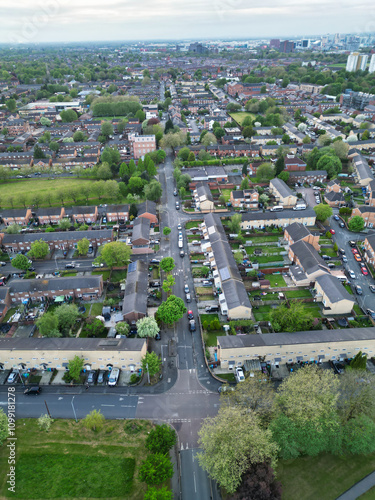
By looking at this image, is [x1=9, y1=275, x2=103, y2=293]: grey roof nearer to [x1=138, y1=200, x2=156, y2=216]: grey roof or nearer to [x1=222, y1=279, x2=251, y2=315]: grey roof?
[x1=222, y1=279, x2=251, y2=315]: grey roof

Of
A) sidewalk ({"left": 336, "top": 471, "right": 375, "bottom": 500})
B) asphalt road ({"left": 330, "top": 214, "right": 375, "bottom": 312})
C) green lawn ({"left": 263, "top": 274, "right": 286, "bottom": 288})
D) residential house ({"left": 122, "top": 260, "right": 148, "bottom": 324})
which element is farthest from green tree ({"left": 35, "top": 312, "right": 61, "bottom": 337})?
asphalt road ({"left": 330, "top": 214, "right": 375, "bottom": 312})

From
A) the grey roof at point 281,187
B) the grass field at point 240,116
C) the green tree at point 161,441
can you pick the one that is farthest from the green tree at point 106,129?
the green tree at point 161,441

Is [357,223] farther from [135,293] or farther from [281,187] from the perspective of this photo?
[135,293]

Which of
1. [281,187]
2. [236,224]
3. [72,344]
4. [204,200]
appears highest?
[281,187]

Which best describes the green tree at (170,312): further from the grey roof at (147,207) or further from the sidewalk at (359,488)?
the grey roof at (147,207)

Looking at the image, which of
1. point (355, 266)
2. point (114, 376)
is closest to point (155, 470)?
point (114, 376)

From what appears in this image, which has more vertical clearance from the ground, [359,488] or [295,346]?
[295,346]

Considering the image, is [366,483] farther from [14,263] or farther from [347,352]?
[14,263]
